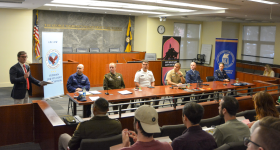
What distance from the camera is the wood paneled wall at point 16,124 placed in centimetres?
437

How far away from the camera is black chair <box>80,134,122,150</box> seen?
8.46 ft

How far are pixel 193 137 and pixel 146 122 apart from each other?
69 cm

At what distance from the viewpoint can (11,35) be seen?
959cm

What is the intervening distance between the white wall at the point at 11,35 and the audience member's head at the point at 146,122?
9057 millimetres

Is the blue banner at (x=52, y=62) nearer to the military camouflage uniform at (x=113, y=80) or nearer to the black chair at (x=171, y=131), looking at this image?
the military camouflage uniform at (x=113, y=80)

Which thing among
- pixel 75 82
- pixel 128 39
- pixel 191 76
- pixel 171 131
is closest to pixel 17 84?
pixel 75 82

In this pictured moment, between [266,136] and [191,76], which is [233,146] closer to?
[266,136]

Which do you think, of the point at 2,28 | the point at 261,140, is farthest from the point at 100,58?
the point at 261,140

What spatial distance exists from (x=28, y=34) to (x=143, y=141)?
9.20m

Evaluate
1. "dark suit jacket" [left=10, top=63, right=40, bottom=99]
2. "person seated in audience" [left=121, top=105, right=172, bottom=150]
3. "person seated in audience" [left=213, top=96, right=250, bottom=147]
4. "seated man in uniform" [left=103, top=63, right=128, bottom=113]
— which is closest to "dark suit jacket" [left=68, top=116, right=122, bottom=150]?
"person seated in audience" [left=121, top=105, right=172, bottom=150]

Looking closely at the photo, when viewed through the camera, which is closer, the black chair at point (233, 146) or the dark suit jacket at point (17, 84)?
the black chair at point (233, 146)

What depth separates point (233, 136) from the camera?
2.73m

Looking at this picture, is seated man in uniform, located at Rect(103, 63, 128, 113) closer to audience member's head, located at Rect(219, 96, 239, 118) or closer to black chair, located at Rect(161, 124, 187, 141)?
black chair, located at Rect(161, 124, 187, 141)

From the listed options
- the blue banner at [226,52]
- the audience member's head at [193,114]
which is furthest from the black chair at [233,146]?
the blue banner at [226,52]
